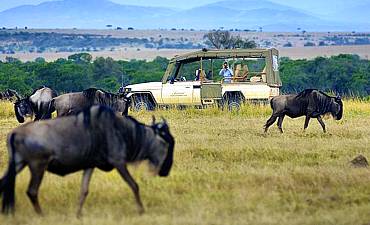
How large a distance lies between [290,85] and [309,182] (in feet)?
118

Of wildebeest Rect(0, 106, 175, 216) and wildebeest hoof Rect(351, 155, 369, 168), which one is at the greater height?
wildebeest Rect(0, 106, 175, 216)

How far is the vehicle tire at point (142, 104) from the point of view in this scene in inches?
966

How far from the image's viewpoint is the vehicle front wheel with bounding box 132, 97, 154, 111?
24.5 m

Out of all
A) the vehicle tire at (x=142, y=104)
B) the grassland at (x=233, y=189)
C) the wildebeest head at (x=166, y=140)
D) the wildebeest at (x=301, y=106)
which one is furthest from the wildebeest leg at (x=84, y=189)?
the vehicle tire at (x=142, y=104)

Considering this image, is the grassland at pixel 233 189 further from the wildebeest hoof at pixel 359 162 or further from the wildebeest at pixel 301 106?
Result: the wildebeest at pixel 301 106

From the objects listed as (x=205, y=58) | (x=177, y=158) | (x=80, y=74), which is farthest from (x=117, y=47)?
(x=177, y=158)

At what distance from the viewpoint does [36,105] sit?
1780 centimetres

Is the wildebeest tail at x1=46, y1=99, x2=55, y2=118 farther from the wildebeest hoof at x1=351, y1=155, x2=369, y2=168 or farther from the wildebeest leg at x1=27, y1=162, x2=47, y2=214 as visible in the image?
the wildebeest leg at x1=27, y1=162, x2=47, y2=214

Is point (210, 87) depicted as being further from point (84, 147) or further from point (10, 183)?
point (10, 183)

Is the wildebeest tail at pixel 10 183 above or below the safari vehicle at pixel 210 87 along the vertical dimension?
above

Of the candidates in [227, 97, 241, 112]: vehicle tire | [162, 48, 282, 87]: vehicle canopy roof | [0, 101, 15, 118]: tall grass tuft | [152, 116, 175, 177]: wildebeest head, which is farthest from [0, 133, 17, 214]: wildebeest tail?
[162, 48, 282, 87]: vehicle canopy roof

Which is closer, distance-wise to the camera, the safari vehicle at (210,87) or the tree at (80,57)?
the safari vehicle at (210,87)

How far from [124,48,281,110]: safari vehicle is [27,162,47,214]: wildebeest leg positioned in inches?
583

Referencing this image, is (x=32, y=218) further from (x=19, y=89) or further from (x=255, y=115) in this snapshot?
(x=19, y=89)
